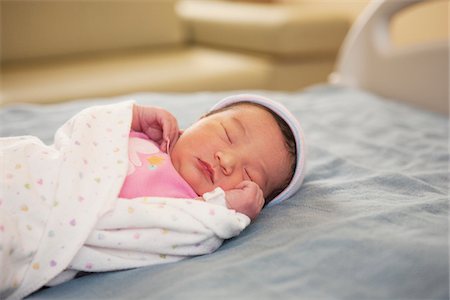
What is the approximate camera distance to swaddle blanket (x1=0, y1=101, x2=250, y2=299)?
72cm

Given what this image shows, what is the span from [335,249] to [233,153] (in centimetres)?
28

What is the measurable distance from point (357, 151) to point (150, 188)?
23.1 inches

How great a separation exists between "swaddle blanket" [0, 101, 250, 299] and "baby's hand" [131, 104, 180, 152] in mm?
188

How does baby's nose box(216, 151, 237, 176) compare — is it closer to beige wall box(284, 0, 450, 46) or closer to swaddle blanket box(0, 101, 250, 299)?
swaddle blanket box(0, 101, 250, 299)

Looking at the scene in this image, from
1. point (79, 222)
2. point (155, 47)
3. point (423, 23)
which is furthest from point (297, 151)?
point (155, 47)

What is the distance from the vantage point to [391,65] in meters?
1.82

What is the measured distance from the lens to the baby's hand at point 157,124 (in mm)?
1015

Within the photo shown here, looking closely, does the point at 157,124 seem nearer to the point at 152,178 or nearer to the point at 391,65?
the point at 152,178

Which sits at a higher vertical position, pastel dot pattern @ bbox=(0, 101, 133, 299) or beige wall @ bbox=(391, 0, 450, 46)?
beige wall @ bbox=(391, 0, 450, 46)

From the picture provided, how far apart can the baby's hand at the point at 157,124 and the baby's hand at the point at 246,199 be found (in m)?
0.20

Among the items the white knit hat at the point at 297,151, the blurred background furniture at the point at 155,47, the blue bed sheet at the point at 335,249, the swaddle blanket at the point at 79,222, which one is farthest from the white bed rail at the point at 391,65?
the swaddle blanket at the point at 79,222

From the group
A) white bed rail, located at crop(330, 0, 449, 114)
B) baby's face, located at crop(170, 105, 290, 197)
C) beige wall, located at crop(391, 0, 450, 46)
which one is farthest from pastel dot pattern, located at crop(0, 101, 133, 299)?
beige wall, located at crop(391, 0, 450, 46)

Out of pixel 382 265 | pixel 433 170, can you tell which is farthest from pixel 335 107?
pixel 382 265

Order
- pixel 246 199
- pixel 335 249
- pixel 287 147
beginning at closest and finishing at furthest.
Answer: pixel 335 249 < pixel 246 199 < pixel 287 147
